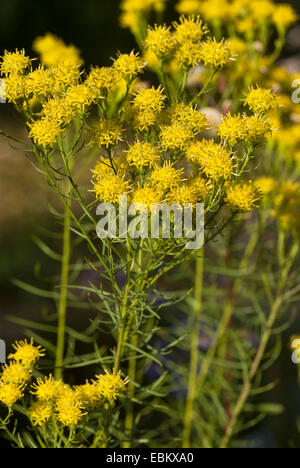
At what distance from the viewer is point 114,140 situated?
2.81 ft

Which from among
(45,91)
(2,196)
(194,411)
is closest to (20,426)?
(194,411)

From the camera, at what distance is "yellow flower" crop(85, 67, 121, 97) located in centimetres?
85

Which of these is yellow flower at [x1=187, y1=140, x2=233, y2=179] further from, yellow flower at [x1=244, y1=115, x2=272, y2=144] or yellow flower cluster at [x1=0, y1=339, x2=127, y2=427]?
yellow flower cluster at [x1=0, y1=339, x2=127, y2=427]

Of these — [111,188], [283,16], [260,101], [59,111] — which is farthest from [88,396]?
[283,16]

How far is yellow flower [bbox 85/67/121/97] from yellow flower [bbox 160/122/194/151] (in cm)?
10

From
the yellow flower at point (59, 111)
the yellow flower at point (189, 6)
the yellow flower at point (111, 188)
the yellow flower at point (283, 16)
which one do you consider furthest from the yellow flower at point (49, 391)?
the yellow flower at point (283, 16)

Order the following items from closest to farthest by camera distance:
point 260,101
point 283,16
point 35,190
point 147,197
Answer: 1. point 147,197
2. point 260,101
3. point 283,16
4. point 35,190

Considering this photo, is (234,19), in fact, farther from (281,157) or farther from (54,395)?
(54,395)

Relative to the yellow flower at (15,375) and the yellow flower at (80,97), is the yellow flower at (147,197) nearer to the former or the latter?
the yellow flower at (80,97)

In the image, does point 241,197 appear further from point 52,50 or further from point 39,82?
point 52,50

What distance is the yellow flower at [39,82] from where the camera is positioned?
848 millimetres

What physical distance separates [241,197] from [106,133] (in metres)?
0.22

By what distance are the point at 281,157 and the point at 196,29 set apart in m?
0.50

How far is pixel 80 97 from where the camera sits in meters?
0.84
